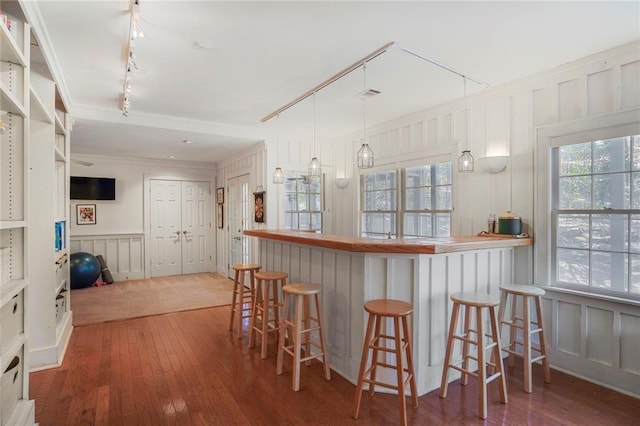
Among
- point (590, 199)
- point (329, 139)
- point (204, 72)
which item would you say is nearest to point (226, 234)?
point (329, 139)

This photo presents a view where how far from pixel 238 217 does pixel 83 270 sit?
106 inches

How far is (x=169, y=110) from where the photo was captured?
415cm

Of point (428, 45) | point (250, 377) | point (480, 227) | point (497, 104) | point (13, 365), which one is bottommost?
point (250, 377)

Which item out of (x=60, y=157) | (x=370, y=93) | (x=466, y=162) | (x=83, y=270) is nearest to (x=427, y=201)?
(x=466, y=162)

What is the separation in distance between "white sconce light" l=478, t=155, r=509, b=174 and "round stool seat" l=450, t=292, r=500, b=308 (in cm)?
140

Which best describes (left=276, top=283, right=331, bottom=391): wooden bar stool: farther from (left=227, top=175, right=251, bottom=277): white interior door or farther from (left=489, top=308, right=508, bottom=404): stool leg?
(left=227, top=175, right=251, bottom=277): white interior door

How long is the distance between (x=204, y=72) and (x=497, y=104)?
111 inches

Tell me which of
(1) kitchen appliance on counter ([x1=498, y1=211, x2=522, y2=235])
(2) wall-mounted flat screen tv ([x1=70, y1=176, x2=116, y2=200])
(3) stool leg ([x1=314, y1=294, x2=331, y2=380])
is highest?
(2) wall-mounted flat screen tv ([x1=70, y1=176, x2=116, y2=200])

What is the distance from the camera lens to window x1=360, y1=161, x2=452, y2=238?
3971 millimetres

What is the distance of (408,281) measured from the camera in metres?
2.52

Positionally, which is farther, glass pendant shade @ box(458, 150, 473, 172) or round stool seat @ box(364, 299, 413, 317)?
glass pendant shade @ box(458, 150, 473, 172)

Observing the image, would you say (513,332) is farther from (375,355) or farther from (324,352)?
(324,352)

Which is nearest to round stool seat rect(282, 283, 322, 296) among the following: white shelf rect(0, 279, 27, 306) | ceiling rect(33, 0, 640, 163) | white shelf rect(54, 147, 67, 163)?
white shelf rect(0, 279, 27, 306)

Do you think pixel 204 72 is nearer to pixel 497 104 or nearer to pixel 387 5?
pixel 387 5
